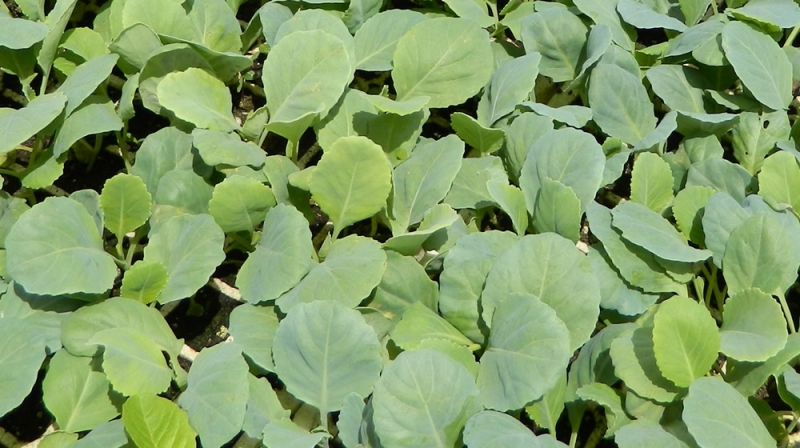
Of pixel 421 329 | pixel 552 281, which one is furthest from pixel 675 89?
pixel 421 329

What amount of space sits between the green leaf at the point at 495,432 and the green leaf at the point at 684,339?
0.51ft

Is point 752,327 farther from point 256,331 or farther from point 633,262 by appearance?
point 256,331

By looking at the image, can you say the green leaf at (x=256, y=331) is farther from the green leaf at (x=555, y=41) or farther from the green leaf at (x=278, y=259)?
the green leaf at (x=555, y=41)

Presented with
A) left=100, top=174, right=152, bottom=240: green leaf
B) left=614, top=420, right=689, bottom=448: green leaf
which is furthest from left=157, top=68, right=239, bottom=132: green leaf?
left=614, top=420, right=689, bottom=448: green leaf

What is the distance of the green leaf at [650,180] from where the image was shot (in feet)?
3.13

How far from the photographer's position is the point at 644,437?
744 millimetres

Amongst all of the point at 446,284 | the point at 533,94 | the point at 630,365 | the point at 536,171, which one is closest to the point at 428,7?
the point at 533,94

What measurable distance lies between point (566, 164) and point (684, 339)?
9.7 inches

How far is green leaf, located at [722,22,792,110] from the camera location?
1.05 metres

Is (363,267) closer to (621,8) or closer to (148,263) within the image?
(148,263)

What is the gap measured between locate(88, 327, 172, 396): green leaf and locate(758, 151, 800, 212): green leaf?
27.6 inches

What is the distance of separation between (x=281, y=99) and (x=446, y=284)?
330 mm

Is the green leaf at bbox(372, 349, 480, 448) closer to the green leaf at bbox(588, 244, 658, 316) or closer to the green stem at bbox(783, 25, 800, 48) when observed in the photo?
the green leaf at bbox(588, 244, 658, 316)

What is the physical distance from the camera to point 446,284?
87cm
